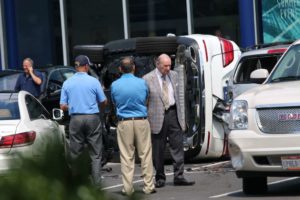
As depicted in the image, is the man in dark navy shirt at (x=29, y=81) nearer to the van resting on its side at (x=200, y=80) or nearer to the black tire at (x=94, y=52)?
the black tire at (x=94, y=52)

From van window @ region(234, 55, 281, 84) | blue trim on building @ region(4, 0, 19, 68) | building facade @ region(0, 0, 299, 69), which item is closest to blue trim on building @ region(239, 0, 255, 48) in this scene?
building facade @ region(0, 0, 299, 69)

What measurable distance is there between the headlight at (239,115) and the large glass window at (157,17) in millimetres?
12842

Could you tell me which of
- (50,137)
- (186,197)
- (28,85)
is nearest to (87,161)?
(50,137)

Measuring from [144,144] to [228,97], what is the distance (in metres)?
3.41

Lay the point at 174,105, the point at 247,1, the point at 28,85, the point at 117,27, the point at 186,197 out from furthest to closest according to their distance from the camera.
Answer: the point at 117,27 → the point at 247,1 → the point at 28,85 → the point at 174,105 → the point at 186,197

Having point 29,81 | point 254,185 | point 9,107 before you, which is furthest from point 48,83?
point 254,185

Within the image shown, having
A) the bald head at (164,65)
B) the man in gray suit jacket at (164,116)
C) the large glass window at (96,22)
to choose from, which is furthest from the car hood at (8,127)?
the large glass window at (96,22)

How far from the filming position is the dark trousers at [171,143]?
11.2m

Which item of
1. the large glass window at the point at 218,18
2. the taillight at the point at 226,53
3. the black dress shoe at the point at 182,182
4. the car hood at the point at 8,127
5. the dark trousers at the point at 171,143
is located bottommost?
the black dress shoe at the point at 182,182

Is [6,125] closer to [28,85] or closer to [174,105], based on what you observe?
[174,105]

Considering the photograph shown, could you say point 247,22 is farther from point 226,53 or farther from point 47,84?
point 226,53

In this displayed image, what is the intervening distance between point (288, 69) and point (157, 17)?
12.7 meters

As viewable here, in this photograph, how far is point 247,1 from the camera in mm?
20562

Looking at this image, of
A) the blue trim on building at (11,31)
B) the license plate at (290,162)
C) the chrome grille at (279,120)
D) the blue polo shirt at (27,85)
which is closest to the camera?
the license plate at (290,162)
